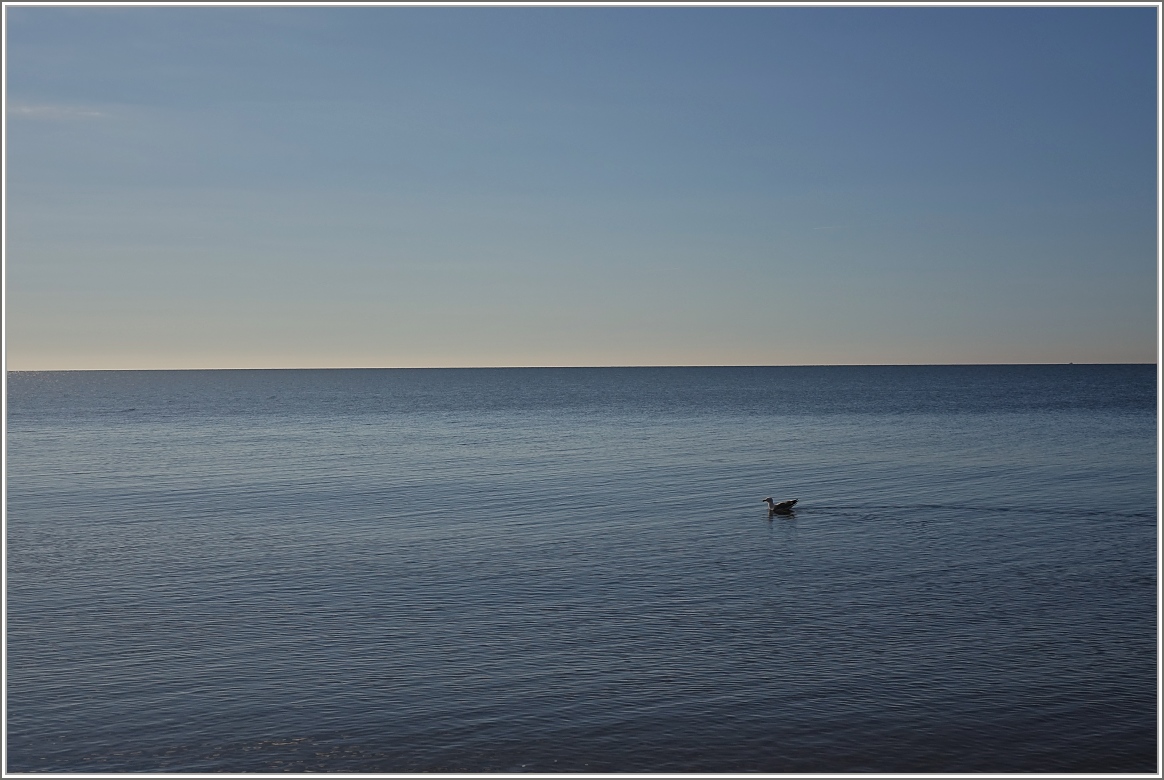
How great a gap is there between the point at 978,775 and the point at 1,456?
17255 mm

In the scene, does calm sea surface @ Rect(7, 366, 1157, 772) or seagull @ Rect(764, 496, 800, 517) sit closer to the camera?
calm sea surface @ Rect(7, 366, 1157, 772)

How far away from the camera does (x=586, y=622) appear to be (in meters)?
23.8

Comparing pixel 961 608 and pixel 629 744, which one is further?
pixel 961 608

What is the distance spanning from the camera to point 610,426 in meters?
95.2

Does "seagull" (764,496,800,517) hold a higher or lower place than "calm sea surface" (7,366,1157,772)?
higher

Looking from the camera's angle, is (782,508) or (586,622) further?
(782,508)

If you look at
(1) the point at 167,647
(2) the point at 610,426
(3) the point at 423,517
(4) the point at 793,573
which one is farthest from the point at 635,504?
(2) the point at 610,426

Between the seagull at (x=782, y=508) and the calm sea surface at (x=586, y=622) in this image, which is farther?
the seagull at (x=782, y=508)

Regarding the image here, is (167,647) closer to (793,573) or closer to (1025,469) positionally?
(793,573)

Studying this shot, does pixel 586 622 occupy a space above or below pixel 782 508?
below

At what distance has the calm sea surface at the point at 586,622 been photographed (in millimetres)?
17156

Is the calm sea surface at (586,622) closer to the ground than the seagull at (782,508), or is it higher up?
closer to the ground

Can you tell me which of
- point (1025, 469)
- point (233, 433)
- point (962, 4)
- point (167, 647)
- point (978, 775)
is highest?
point (233, 433)

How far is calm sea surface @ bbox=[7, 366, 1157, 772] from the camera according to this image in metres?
17.2
